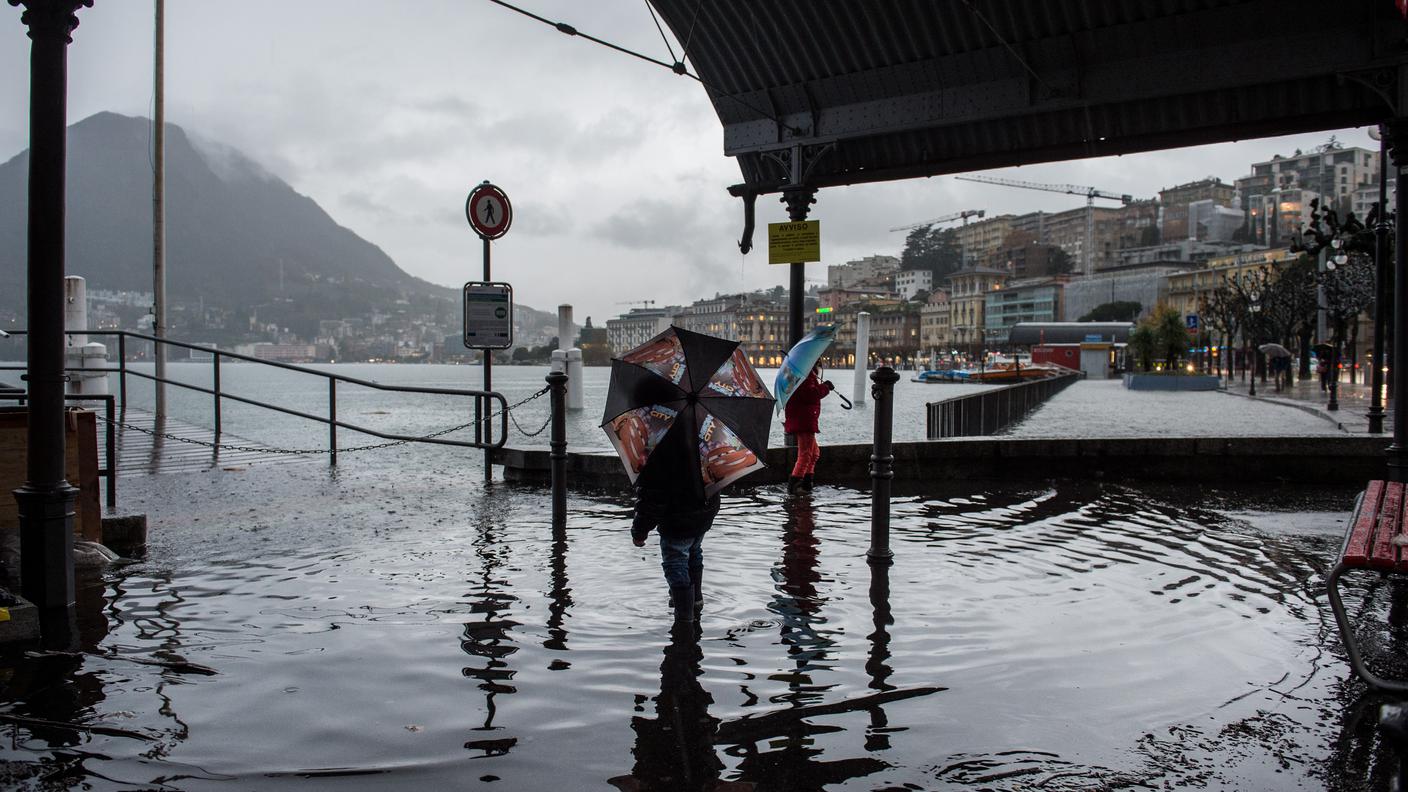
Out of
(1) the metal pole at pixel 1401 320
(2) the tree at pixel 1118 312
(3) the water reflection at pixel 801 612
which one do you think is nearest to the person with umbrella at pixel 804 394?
(3) the water reflection at pixel 801 612

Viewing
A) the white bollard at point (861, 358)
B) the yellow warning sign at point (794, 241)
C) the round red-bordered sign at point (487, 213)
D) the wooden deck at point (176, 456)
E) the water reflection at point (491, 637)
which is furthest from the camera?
the white bollard at point (861, 358)

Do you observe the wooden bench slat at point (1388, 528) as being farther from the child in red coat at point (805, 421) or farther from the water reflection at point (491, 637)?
the child in red coat at point (805, 421)

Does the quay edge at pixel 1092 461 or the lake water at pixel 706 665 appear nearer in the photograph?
the lake water at pixel 706 665

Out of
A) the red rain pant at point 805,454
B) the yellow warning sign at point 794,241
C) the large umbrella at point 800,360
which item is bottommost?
the red rain pant at point 805,454

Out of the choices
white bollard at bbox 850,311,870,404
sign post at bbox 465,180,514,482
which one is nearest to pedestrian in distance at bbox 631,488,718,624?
sign post at bbox 465,180,514,482

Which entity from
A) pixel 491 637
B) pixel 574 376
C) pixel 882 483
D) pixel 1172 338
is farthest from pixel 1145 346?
pixel 491 637

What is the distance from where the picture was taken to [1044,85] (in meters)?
10.9

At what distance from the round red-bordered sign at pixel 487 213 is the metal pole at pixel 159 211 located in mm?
9420

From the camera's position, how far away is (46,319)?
202 inches

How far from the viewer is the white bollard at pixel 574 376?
94.7 ft

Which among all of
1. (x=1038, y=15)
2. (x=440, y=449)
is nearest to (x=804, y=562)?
(x=1038, y=15)

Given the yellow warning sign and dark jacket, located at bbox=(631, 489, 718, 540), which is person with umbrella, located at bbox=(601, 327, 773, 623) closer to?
dark jacket, located at bbox=(631, 489, 718, 540)

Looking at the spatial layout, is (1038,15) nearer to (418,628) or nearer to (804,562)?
(804,562)

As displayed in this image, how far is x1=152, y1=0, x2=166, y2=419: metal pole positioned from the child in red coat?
524 inches
